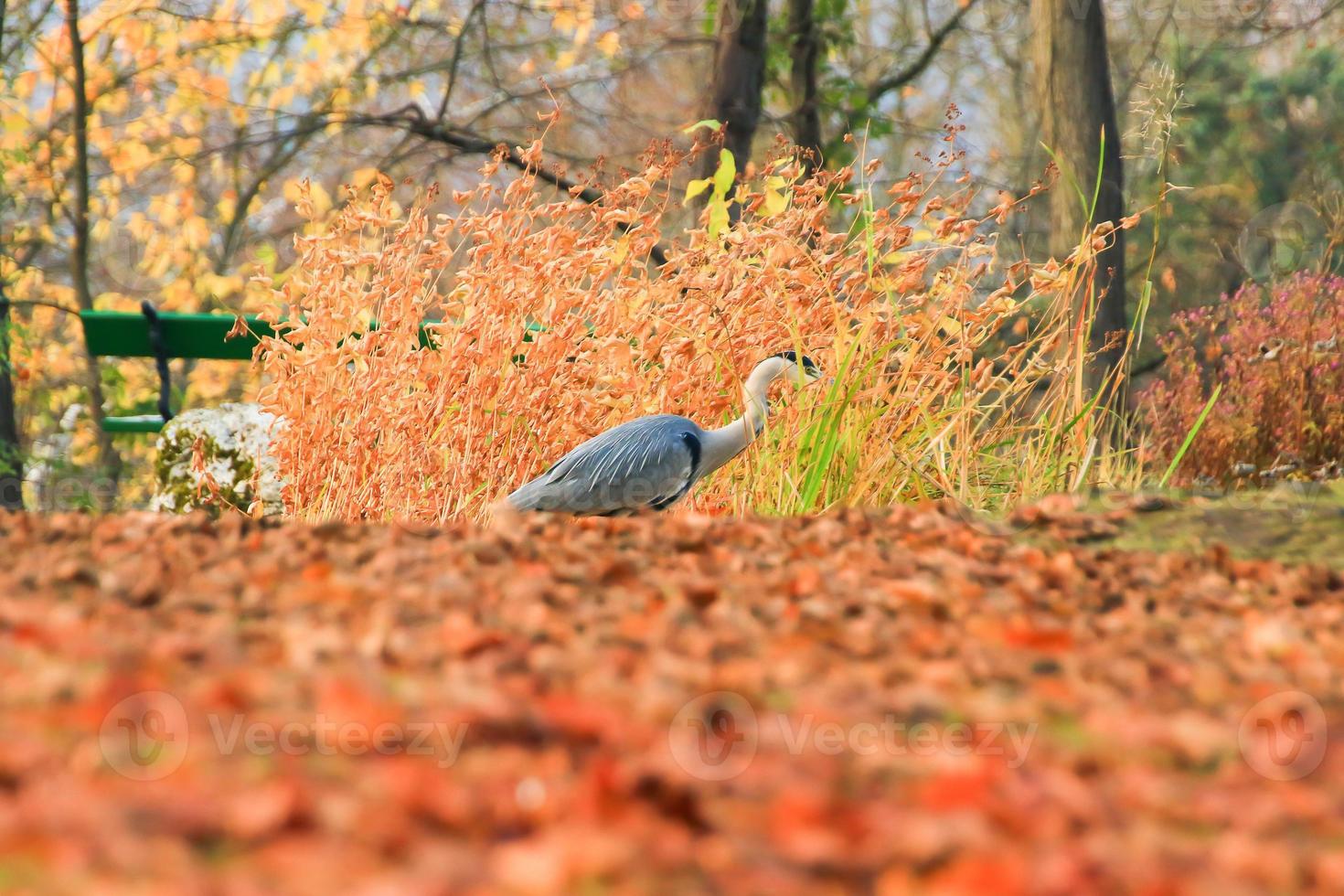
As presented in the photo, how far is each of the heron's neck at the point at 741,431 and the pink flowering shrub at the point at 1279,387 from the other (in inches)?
123

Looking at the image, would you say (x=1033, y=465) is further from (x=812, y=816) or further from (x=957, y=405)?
(x=812, y=816)

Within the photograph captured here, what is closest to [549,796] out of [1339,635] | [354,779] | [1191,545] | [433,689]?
[354,779]

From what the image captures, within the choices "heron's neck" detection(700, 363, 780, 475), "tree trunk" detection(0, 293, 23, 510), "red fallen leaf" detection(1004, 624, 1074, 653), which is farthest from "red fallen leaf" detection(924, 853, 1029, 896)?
"tree trunk" detection(0, 293, 23, 510)

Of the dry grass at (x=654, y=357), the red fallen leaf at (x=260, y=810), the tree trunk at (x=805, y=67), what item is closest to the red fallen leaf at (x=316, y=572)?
the red fallen leaf at (x=260, y=810)

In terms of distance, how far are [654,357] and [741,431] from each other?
2.46 feet

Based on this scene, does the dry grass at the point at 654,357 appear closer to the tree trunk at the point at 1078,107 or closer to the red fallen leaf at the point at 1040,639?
the red fallen leaf at the point at 1040,639

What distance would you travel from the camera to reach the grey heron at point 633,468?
10.8ft

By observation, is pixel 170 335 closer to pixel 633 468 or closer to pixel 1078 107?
pixel 633 468

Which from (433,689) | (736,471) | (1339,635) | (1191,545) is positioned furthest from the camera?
(736,471)

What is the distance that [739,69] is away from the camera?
773 centimetres

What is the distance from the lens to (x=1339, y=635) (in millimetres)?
2213

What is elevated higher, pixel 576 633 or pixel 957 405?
pixel 957 405

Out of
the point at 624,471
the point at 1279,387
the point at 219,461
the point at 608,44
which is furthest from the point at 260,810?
the point at 608,44

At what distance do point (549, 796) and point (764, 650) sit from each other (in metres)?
0.57
